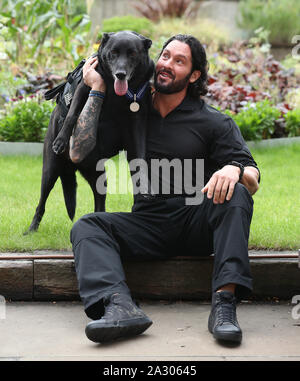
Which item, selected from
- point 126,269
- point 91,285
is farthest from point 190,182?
point 91,285

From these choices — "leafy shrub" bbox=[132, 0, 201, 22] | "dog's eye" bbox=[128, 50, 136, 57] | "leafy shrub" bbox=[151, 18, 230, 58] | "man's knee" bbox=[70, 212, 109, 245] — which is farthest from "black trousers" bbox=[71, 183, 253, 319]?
"leafy shrub" bbox=[132, 0, 201, 22]

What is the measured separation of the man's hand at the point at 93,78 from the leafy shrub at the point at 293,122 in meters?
3.73

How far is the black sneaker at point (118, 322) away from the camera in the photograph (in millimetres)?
2826

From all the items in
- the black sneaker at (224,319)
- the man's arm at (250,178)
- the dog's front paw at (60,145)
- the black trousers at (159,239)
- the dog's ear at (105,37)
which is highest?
the dog's ear at (105,37)

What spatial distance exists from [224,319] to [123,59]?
55.0 inches

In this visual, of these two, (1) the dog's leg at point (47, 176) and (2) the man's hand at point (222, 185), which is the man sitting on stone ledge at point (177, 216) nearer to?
(2) the man's hand at point (222, 185)

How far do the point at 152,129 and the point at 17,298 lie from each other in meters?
1.19

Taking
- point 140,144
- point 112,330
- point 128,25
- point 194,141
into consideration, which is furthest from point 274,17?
point 112,330

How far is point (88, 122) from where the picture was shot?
3396 mm

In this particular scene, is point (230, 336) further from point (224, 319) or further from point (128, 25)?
point (128, 25)

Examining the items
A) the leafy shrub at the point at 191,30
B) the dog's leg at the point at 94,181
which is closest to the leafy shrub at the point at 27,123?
the dog's leg at the point at 94,181

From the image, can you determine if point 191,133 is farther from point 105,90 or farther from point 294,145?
point 294,145

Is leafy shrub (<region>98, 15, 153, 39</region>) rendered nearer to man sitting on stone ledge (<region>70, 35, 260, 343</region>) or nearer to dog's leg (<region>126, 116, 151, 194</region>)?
man sitting on stone ledge (<region>70, 35, 260, 343</region>)

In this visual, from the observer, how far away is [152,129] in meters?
3.55
